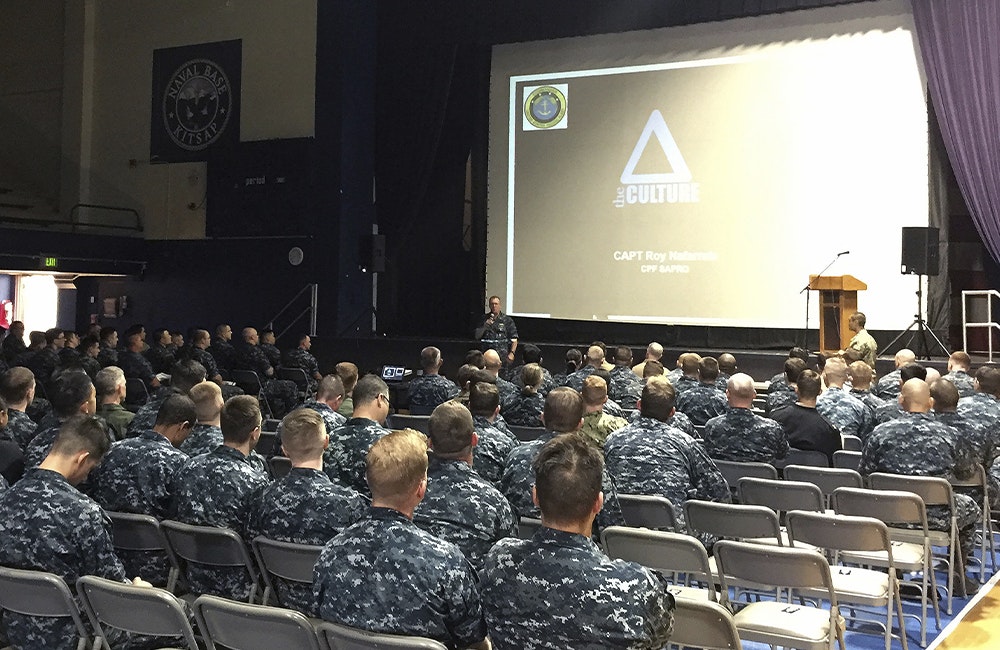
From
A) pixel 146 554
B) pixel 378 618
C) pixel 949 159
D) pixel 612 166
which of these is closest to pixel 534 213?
pixel 612 166

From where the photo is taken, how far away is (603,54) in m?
13.6

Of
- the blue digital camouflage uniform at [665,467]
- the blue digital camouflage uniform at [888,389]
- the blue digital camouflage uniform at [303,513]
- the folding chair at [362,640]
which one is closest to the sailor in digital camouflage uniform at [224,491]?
the blue digital camouflage uniform at [303,513]

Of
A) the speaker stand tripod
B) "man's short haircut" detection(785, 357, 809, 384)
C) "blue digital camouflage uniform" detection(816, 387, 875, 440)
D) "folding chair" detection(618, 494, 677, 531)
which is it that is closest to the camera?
"folding chair" detection(618, 494, 677, 531)

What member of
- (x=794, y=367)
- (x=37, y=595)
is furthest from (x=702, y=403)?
(x=37, y=595)

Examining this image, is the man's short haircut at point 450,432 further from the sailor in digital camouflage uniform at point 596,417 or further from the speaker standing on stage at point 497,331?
the speaker standing on stage at point 497,331

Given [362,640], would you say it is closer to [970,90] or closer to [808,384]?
[808,384]

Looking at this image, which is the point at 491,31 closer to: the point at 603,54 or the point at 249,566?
the point at 603,54

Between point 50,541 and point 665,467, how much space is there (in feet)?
9.46

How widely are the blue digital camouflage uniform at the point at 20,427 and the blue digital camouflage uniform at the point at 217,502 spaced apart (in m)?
2.02

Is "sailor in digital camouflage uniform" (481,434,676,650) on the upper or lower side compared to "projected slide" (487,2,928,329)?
lower

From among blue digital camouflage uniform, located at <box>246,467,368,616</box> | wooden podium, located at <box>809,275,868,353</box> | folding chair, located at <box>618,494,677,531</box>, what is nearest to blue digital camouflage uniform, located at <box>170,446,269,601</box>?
blue digital camouflage uniform, located at <box>246,467,368,616</box>

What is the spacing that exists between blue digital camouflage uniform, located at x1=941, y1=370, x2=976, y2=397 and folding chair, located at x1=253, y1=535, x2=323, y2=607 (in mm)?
5627

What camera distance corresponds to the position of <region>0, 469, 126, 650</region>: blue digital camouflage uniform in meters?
3.45

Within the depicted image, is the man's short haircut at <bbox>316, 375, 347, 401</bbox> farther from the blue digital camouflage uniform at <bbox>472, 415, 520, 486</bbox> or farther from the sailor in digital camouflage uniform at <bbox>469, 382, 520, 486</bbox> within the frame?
the blue digital camouflage uniform at <bbox>472, 415, 520, 486</bbox>
